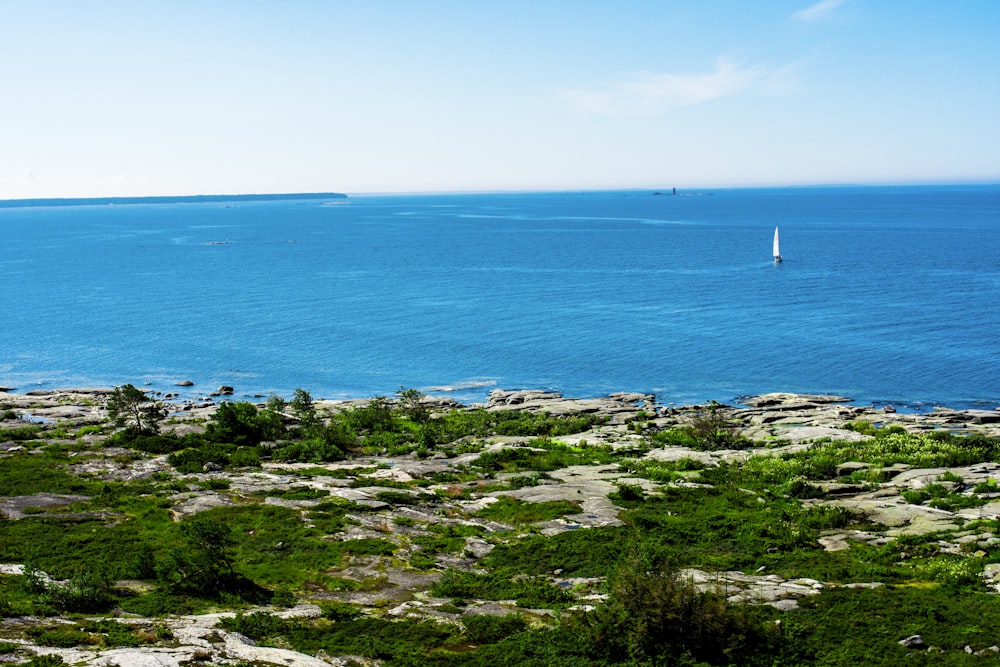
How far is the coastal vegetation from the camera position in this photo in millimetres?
23844

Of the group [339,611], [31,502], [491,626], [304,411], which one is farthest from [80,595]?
[304,411]

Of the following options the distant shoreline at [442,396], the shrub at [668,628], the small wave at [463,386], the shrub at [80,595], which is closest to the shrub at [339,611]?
the shrub at [80,595]

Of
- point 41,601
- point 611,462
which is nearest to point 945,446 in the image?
point 611,462

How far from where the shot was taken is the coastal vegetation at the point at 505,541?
2384 cm

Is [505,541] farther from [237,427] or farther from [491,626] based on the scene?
[237,427]

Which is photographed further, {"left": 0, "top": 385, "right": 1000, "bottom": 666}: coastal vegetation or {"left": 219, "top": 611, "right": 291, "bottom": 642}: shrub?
{"left": 219, "top": 611, "right": 291, "bottom": 642}: shrub

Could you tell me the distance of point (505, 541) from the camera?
1373 inches

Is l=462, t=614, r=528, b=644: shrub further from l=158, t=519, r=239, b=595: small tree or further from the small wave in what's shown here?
the small wave

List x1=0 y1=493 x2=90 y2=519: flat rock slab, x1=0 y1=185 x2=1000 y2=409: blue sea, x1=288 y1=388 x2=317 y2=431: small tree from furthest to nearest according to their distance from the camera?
1. x1=0 y1=185 x2=1000 y2=409: blue sea
2. x1=288 y1=388 x2=317 y2=431: small tree
3. x1=0 y1=493 x2=90 y2=519: flat rock slab

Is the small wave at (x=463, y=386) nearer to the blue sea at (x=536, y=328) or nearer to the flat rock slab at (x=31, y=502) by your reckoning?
the blue sea at (x=536, y=328)

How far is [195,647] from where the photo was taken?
75.2ft

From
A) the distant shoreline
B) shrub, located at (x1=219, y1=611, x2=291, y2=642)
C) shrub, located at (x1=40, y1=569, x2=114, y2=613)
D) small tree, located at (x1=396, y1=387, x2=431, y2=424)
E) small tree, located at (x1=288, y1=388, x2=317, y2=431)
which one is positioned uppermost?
shrub, located at (x1=40, y1=569, x2=114, y2=613)

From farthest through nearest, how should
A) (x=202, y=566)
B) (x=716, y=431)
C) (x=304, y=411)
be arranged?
(x=304, y=411)
(x=716, y=431)
(x=202, y=566)

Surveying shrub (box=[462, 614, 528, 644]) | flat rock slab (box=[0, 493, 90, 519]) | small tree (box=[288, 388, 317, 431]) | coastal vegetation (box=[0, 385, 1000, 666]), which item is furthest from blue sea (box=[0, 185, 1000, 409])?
shrub (box=[462, 614, 528, 644])
